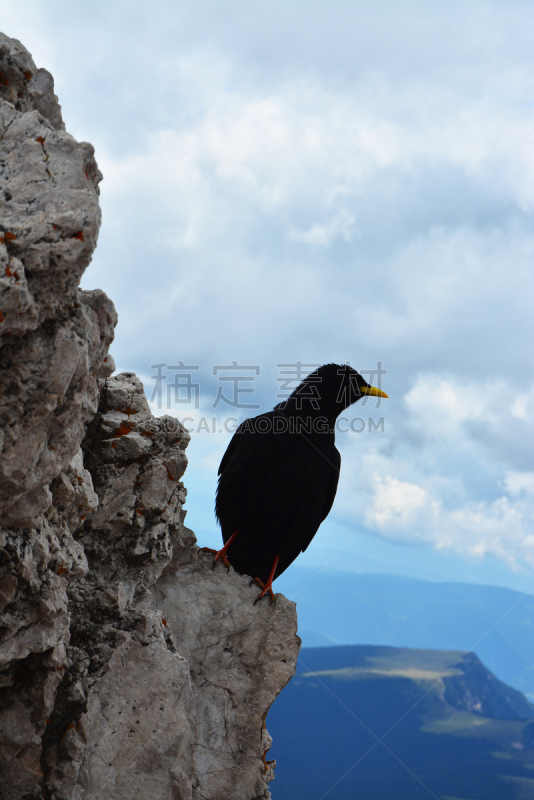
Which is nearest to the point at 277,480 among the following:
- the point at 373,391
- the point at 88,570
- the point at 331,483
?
the point at 331,483

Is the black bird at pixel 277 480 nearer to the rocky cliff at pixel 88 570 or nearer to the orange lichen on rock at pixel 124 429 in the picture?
the rocky cliff at pixel 88 570

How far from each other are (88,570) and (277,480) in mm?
2391

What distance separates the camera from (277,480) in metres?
6.55

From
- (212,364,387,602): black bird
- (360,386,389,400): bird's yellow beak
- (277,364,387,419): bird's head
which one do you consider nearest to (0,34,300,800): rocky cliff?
(212,364,387,602): black bird

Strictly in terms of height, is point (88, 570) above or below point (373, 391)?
below

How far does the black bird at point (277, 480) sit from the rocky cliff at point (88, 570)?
849 mm

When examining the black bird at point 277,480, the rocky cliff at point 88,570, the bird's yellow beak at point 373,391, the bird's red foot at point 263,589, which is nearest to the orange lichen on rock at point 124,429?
the rocky cliff at point 88,570

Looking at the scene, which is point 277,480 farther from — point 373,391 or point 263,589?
point 373,391

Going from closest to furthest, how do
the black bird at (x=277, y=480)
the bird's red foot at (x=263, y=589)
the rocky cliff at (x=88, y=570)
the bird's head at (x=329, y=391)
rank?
the rocky cliff at (x=88, y=570) < the bird's red foot at (x=263, y=589) < the black bird at (x=277, y=480) < the bird's head at (x=329, y=391)

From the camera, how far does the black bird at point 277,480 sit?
6590 mm

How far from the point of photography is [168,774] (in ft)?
14.4

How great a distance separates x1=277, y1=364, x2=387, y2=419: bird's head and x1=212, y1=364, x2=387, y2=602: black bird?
0.01 m

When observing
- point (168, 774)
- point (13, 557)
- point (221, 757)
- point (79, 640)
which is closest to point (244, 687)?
point (221, 757)

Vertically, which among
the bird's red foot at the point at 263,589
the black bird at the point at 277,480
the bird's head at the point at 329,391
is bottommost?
the bird's red foot at the point at 263,589
